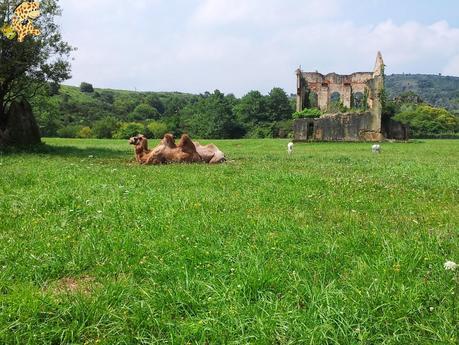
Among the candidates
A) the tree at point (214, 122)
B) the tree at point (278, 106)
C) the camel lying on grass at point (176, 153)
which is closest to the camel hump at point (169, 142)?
the camel lying on grass at point (176, 153)

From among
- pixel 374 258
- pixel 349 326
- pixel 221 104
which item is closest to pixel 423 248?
pixel 374 258

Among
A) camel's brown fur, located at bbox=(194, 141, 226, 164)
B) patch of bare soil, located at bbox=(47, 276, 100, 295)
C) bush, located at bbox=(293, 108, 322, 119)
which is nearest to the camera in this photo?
patch of bare soil, located at bbox=(47, 276, 100, 295)

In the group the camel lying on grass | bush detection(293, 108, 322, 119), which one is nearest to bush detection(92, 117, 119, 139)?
bush detection(293, 108, 322, 119)

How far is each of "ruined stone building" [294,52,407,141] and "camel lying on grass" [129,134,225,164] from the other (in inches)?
1259

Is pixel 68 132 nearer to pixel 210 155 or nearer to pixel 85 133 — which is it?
pixel 85 133

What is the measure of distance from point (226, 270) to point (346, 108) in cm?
6245

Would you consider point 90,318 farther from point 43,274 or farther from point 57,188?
point 57,188

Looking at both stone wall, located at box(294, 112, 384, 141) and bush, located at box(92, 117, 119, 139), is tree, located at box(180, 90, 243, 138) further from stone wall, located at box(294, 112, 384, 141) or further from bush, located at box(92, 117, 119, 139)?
stone wall, located at box(294, 112, 384, 141)

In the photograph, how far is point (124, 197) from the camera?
29.5ft

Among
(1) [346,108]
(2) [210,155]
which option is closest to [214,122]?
(1) [346,108]

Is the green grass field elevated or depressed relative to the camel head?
depressed

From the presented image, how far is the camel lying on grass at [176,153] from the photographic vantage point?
19797 mm

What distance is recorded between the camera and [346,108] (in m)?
64.2

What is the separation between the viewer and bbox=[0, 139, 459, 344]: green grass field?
12.0ft
